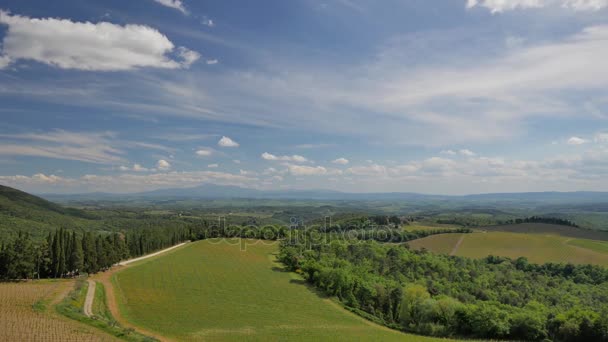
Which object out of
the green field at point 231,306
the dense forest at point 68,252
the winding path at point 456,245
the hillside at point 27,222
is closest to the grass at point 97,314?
the green field at point 231,306

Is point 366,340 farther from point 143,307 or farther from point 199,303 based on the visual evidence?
point 143,307

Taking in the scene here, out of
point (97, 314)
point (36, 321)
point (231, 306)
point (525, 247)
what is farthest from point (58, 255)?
point (525, 247)

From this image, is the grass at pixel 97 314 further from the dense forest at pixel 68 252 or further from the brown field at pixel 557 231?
Result: the brown field at pixel 557 231

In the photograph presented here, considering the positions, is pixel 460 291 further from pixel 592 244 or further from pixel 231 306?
pixel 592 244

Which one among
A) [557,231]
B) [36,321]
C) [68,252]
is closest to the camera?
[36,321]

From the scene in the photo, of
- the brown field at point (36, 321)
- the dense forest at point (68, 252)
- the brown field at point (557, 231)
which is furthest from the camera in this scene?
the brown field at point (557, 231)

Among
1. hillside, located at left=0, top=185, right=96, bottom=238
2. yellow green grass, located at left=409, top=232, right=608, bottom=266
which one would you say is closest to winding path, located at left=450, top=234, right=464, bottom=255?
yellow green grass, located at left=409, top=232, right=608, bottom=266
